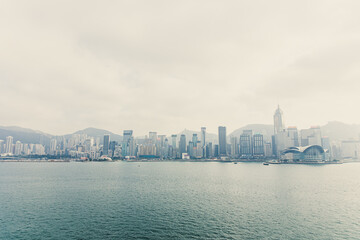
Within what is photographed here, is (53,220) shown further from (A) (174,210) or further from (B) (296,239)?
(B) (296,239)

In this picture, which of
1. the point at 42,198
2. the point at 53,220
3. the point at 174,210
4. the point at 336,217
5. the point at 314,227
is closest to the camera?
the point at 314,227

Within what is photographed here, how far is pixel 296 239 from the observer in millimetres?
37562

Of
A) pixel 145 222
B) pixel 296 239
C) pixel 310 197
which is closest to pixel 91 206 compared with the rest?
pixel 145 222

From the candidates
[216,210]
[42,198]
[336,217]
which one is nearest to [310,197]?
[336,217]

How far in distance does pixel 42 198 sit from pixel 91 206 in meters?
22.8

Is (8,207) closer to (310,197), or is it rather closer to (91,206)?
(91,206)

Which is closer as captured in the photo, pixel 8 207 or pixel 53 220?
pixel 53 220

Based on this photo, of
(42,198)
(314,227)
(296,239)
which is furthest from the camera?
(42,198)

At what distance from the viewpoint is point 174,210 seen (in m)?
54.8

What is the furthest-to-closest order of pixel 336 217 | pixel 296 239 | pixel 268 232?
pixel 336 217
pixel 268 232
pixel 296 239

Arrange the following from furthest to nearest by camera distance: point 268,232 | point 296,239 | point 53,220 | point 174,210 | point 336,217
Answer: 1. point 174,210
2. point 336,217
3. point 53,220
4. point 268,232
5. point 296,239

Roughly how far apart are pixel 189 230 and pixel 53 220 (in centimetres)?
3139

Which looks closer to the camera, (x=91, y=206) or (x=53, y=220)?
(x=53, y=220)

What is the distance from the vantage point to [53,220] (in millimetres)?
46344
